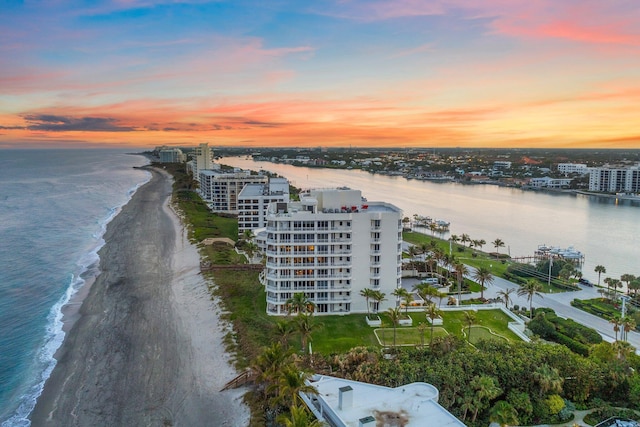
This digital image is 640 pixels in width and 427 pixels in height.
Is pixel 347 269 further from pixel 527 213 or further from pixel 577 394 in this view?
pixel 527 213

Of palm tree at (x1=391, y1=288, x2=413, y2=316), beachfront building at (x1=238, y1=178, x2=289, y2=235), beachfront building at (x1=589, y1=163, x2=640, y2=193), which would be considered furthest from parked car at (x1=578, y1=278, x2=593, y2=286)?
beachfront building at (x1=589, y1=163, x2=640, y2=193)

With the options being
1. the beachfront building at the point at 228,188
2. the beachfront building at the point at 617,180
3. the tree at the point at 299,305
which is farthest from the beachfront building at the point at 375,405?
the beachfront building at the point at 617,180

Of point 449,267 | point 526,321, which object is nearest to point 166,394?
point 526,321

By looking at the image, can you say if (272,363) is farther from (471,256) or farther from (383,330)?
(471,256)

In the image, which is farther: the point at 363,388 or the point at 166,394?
the point at 166,394

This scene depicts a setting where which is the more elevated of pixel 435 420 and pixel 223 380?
pixel 435 420

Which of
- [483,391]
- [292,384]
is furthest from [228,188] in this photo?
[483,391]
